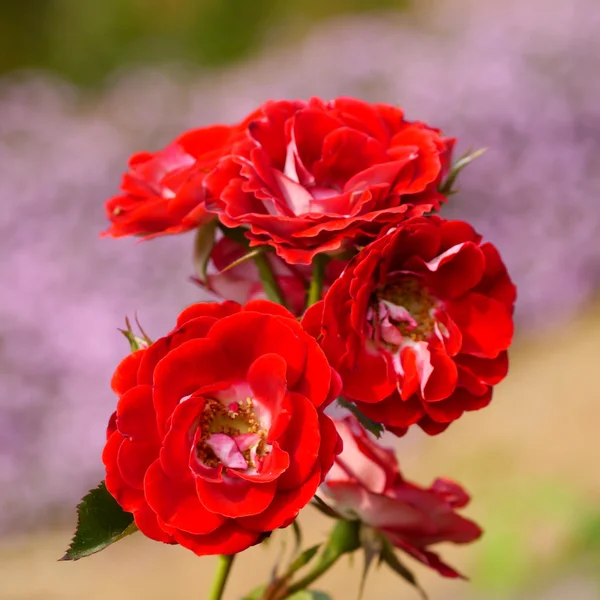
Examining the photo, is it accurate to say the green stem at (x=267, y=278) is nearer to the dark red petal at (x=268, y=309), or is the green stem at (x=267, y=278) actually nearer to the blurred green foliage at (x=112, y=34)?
the dark red petal at (x=268, y=309)

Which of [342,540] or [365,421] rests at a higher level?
[365,421]

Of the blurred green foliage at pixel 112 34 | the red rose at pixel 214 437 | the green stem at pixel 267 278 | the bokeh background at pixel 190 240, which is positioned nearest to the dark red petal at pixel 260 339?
the red rose at pixel 214 437

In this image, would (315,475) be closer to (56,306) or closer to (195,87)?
(56,306)

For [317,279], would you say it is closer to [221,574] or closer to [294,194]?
[294,194]

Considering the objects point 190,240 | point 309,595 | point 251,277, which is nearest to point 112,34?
point 190,240

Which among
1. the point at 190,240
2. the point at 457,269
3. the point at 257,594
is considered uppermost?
the point at 457,269

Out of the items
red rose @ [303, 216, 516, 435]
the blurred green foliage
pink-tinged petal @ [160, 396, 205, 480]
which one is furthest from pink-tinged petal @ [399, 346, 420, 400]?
the blurred green foliage

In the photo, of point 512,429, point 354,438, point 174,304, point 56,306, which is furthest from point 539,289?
point 354,438

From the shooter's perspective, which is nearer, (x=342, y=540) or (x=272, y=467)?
(x=272, y=467)

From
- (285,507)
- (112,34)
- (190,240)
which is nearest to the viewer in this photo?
(285,507)
